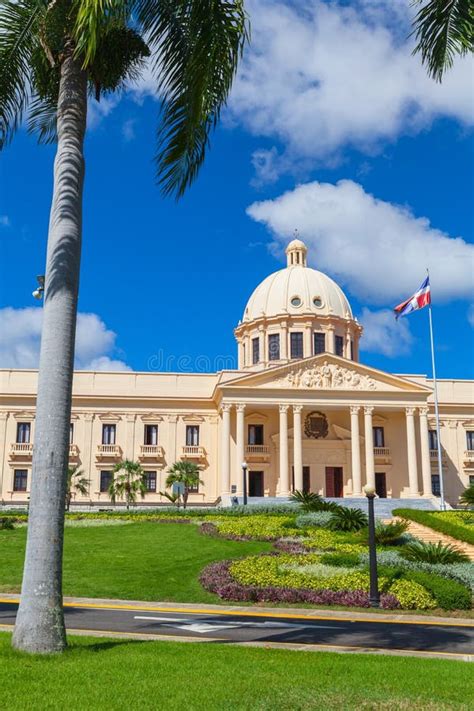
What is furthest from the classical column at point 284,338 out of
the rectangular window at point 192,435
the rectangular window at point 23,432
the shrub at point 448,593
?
the shrub at point 448,593

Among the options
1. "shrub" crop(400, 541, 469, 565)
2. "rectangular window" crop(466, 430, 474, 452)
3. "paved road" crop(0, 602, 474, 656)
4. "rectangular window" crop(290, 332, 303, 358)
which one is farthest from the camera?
"rectangular window" crop(290, 332, 303, 358)

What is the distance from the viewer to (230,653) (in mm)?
9805

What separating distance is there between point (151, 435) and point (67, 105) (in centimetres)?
4998

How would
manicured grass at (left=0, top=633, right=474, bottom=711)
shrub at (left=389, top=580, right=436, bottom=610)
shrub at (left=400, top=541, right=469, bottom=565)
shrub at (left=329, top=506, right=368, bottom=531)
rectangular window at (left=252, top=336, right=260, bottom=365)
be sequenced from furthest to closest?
rectangular window at (left=252, top=336, right=260, bottom=365) < shrub at (left=329, top=506, right=368, bottom=531) < shrub at (left=400, top=541, right=469, bottom=565) < shrub at (left=389, top=580, right=436, bottom=610) < manicured grass at (left=0, top=633, right=474, bottom=711)

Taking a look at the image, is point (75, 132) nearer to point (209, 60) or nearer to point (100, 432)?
point (209, 60)

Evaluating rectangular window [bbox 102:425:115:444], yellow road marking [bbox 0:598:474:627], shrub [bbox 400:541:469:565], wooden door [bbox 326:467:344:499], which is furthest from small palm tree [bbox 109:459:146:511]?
yellow road marking [bbox 0:598:474:627]

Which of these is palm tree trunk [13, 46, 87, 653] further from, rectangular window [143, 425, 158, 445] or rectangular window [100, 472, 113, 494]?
rectangular window [143, 425, 158, 445]

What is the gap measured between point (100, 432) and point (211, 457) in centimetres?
929

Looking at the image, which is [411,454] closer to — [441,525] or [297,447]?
[297,447]

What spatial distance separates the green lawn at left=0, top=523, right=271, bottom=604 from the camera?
62.1 ft

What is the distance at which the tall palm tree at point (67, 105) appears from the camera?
9.41m

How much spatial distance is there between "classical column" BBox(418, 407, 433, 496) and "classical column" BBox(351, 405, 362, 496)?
493cm

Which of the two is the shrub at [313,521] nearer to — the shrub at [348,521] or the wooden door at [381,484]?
the shrub at [348,521]

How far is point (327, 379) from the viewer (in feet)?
184
